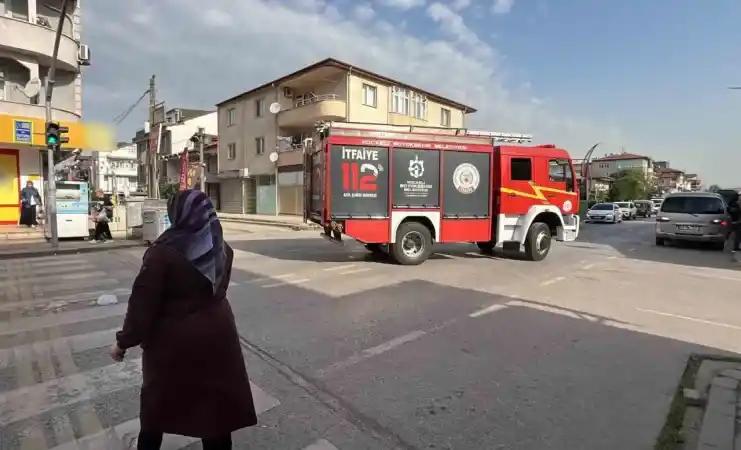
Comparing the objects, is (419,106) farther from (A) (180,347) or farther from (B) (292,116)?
(A) (180,347)

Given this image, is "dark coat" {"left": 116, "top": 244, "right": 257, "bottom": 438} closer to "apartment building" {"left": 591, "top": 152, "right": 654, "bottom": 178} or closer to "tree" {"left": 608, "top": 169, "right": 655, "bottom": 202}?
"tree" {"left": 608, "top": 169, "right": 655, "bottom": 202}

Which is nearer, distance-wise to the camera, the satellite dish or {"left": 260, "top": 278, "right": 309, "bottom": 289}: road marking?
{"left": 260, "top": 278, "right": 309, "bottom": 289}: road marking

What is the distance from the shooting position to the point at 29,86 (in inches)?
731

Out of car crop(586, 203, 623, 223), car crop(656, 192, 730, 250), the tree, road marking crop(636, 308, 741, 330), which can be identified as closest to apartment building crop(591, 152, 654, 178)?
the tree

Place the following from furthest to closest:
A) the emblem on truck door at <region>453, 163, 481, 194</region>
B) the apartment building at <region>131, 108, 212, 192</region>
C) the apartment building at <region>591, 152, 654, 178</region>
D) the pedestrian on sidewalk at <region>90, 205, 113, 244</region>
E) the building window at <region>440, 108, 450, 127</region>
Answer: the apartment building at <region>591, 152, 654, 178</region> < the apartment building at <region>131, 108, 212, 192</region> < the building window at <region>440, 108, 450, 127</region> < the pedestrian on sidewalk at <region>90, 205, 113, 244</region> < the emblem on truck door at <region>453, 163, 481, 194</region>

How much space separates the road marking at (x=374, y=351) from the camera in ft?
15.1

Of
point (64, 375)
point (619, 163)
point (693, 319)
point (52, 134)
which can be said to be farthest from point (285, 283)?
point (619, 163)

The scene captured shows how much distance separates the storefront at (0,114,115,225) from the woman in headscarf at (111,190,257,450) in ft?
57.0

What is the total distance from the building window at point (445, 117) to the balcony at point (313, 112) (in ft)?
35.5

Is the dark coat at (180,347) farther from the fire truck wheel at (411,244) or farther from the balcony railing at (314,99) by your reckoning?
the balcony railing at (314,99)

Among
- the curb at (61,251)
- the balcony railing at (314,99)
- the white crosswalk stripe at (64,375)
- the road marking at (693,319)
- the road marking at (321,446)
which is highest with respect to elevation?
the balcony railing at (314,99)

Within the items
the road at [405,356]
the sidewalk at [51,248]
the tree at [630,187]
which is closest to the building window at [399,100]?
the sidewalk at [51,248]

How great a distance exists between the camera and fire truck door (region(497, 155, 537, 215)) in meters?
12.0

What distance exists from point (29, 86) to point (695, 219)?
80.6ft
